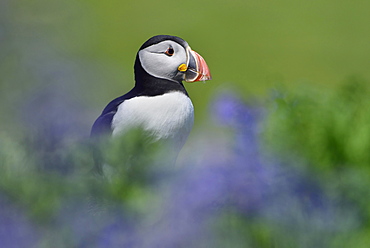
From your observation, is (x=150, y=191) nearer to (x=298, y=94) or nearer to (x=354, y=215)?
(x=354, y=215)

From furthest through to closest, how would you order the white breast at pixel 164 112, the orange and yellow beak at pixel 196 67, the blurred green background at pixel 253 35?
the blurred green background at pixel 253 35, the orange and yellow beak at pixel 196 67, the white breast at pixel 164 112

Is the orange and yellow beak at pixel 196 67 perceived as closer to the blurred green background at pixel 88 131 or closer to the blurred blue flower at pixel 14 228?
the blurred green background at pixel 88 131

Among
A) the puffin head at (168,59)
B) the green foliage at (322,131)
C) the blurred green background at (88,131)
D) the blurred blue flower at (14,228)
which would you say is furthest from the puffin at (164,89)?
the blurred blue flower at (14,228)

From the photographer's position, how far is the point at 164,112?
1332 mm

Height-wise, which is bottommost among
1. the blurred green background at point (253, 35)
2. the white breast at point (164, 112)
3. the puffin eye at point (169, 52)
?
the blurred green background at point (253, 35)

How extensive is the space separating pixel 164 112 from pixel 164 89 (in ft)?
0.30

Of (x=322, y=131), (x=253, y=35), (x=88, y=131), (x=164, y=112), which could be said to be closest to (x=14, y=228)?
(x=88, y=131)

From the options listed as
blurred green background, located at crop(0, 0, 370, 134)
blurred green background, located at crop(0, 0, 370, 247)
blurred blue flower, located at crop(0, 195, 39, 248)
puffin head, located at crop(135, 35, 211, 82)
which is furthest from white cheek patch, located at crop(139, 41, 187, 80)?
blurred green background, located at crop(0, 0, 370, 134)

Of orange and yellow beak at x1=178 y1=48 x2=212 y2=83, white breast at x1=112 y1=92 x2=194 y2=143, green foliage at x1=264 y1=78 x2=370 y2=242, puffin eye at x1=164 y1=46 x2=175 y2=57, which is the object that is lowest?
white breast at x1=112 y1=92 x2=194 y2=143

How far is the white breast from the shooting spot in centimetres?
128

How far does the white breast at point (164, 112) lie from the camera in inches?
50.4

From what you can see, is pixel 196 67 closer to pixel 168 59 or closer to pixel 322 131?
pixel 168 59

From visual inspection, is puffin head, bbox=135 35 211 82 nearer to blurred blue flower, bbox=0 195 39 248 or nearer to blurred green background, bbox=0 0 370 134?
blurred blue flower, bbox=0 195 39 248

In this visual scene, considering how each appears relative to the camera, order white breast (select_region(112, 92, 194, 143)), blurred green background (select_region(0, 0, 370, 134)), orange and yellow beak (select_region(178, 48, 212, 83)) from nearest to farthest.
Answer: white breast (select_region(112, 92, 194, 143))
orange and yellow beak (select_region(178, 48, 212, 83))
blurred green background (select_region(0, 0, 370, 134))
